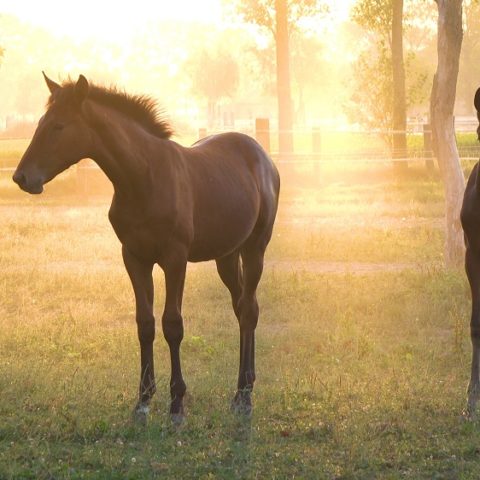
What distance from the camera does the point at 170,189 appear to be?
6.94 meters

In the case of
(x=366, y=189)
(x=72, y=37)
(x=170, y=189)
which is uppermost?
(x=72, y=37)

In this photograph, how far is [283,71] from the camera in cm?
3772

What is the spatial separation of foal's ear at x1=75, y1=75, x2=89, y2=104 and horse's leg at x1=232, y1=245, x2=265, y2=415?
7.01 feet

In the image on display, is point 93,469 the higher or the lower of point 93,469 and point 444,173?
the lower

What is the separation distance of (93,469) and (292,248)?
9841mm

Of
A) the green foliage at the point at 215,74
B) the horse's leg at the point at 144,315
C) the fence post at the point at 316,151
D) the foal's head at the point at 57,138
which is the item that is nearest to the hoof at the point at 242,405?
the horse's leg at the point at 144,315

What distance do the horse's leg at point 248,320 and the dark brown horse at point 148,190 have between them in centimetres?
1

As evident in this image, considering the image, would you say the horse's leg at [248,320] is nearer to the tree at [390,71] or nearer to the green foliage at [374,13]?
the tree at [390,71]

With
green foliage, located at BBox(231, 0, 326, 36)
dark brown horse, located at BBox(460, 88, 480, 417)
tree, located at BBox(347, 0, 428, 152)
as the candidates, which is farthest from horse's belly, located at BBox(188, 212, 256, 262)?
green foliage, located at BBox(231, 0, 326, 36)

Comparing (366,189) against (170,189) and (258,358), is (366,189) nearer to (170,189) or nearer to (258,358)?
(258,358)

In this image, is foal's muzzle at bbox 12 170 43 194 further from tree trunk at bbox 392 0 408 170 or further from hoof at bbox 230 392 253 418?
tree trunk at bbox 392 0 408 170

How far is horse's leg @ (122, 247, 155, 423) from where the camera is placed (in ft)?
23.0

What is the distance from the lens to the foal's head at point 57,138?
21.1 feet

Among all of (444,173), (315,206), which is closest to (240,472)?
(444,173)
